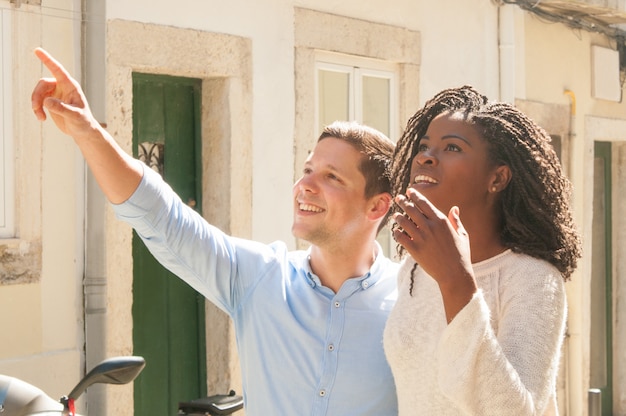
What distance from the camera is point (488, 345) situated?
229 centimetres

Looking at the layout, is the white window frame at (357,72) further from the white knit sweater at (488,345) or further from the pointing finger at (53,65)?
the white knit sweater at (488,345)

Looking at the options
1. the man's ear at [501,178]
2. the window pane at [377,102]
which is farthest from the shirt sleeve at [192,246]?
the window pane at [377,102]

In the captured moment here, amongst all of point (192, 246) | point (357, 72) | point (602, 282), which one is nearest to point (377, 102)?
point (357, 72)

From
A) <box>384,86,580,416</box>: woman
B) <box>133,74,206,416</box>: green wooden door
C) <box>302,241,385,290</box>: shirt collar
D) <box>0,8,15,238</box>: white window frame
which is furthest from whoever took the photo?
<box>133,74,206,416</box>: green wooden door

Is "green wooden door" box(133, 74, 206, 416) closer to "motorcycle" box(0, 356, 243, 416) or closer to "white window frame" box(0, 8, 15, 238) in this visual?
"white window frame" box(0, 8, 15, 238)

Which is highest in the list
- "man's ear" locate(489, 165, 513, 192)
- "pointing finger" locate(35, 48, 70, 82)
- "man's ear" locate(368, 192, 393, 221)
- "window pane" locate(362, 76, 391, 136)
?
"window pane" locate(362, 76, 391, 136)

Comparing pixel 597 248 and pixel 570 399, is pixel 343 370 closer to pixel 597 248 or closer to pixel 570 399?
pixel 570 399

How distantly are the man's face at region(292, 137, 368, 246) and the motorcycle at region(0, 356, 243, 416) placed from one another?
1.22 metres

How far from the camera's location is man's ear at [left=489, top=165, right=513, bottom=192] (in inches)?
105

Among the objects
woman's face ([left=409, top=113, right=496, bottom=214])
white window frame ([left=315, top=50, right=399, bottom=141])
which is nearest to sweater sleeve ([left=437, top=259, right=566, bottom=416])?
woman's face ([left=409, top=113, right=496, bottom=214])

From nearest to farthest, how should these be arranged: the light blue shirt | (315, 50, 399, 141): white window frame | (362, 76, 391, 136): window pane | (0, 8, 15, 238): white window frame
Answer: the light blue shirt, (0, 8, 15, 238): white window frame, (315, 50, 399, 141): white window frame, (362, 76, 391, 136): window pane

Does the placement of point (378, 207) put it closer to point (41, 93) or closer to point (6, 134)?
point (41, 93)

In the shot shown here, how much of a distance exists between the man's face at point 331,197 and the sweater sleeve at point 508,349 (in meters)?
1.05

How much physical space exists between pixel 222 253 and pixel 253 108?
13.7ft
